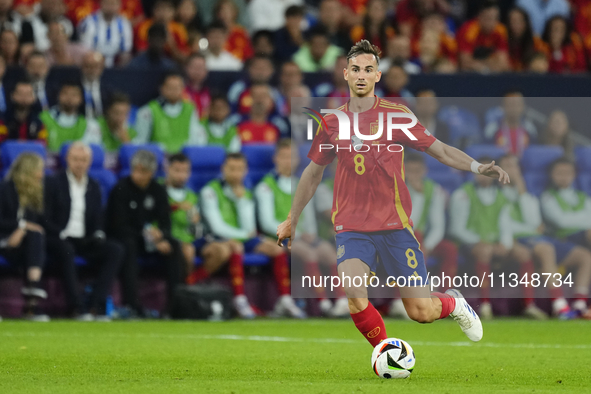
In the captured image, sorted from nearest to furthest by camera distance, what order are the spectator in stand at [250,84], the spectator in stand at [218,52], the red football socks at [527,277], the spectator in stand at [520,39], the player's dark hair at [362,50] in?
the player's dark hair at [362,50] → the red football socks at [527,277] → the spectator in stand at [250,84] → the spectator in stand at [218,52] → the spectator in stand at [520,39]

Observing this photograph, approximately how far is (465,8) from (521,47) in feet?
4.53

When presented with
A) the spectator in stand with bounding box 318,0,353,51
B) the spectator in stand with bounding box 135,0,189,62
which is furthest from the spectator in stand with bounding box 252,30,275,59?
the spectator in stand with bounding box 135,0,189,62

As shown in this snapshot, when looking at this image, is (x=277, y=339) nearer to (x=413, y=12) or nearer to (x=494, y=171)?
(x=494, y=171)

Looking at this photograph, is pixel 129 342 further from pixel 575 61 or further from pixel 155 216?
pixel 575 61

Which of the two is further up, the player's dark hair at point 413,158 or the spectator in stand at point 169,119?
the spectator in stand at point 169,119

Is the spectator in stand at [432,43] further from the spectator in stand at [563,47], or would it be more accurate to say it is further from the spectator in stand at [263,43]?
the spectator in stand at [263,43]

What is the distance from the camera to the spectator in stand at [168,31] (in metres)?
12.8

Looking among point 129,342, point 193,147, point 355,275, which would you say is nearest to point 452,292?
point 355,275

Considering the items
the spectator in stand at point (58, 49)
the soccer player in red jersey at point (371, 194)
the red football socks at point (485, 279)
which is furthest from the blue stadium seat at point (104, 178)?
the soccer player in red jersey at point (371, 194)

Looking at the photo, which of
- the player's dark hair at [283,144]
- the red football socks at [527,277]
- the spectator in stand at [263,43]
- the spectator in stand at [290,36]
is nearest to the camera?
the red football socks at [527,277]

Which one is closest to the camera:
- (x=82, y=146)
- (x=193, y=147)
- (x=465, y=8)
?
(x=82, y=146)

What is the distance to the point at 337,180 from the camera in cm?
578

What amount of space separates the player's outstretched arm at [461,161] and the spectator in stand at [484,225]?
166 inches

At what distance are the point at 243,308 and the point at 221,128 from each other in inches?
93.2
